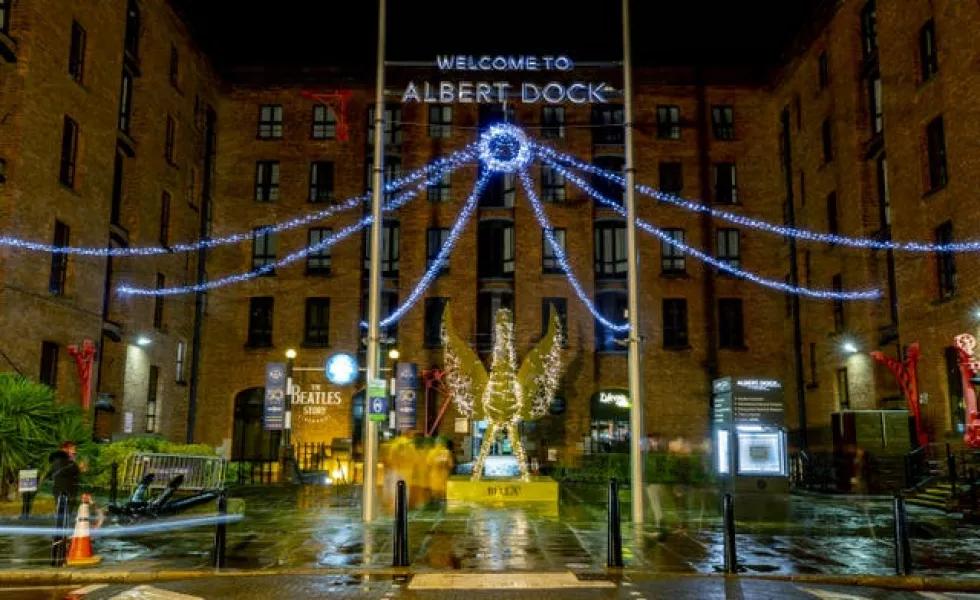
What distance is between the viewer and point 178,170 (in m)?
33.2

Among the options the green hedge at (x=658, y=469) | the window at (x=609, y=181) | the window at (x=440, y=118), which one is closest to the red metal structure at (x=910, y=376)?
the green hedge at (x=658, y=469)

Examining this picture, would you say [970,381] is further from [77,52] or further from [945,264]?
[77,52]

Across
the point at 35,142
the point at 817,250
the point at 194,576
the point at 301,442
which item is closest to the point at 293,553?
the point at 194,576

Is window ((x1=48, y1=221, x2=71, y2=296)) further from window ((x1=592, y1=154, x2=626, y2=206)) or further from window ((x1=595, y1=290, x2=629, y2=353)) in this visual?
window ((x1=592, y1=154, x2=626, y2=206))

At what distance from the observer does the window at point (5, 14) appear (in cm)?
2259

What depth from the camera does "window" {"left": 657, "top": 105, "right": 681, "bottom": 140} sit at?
38.2 m

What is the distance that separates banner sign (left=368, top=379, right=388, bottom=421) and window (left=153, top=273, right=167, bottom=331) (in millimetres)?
19095

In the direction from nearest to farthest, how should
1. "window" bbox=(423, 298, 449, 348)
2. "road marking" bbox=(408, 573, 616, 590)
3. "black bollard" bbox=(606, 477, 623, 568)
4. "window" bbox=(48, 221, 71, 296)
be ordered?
"road marking" bbox=(408, 573, 616, 590) < "black bollard" bbox=(606, 477, 623, 568) < "window" bbox=(48, 221, 71, 296) < "window" bbox=(423, 298, 449, 348)

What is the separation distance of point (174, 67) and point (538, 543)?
2733 centimetres

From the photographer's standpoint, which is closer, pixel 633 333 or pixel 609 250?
pixel 633 333

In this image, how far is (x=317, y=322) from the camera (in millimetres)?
36812

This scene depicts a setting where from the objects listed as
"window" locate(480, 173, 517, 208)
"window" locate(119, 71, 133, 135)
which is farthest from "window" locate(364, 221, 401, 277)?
"window" locate(119, 71, 133, 135)

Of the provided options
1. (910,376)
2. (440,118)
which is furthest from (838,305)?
(440,118)

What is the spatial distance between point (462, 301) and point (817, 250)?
14.4 meters
